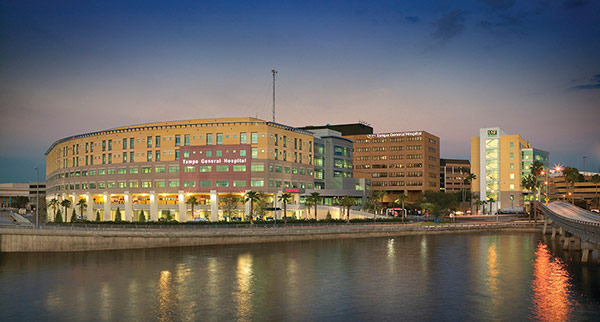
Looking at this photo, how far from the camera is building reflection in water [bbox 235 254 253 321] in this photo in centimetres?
4716

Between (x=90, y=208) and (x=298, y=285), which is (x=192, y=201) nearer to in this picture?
(x=90, y=208)

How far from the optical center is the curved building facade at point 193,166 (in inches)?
5817

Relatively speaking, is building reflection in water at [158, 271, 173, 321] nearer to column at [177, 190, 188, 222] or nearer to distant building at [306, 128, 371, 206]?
column at [177, 190, 188, 222]

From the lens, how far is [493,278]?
65.1 metres

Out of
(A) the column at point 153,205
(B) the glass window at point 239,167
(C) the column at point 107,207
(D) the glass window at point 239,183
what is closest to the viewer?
(D) the glass window at point 239,183

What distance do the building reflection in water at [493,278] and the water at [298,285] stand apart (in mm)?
147

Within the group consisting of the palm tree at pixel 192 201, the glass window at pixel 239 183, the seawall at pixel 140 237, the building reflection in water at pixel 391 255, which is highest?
the glass window at pixel 239 183

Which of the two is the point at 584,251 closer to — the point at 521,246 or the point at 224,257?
the point at 521,246

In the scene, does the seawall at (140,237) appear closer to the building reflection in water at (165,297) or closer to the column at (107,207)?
the building reflection in water at (165,297)

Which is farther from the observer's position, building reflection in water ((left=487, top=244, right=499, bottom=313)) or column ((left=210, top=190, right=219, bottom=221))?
column ((left=210, top=190, right=219, bottom=221))

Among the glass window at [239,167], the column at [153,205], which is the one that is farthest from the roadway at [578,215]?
the column at [153,205]

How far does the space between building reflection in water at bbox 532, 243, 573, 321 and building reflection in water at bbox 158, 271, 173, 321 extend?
3403 centimetres

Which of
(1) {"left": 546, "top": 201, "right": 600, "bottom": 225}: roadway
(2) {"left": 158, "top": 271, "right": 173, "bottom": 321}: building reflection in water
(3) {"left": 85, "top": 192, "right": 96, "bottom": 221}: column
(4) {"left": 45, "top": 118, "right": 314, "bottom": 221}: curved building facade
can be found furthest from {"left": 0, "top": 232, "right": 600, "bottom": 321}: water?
(3) {"left": 85, "top": 192, "right": 96, "bottom": 221}: column

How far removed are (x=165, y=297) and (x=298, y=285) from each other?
15.9m
